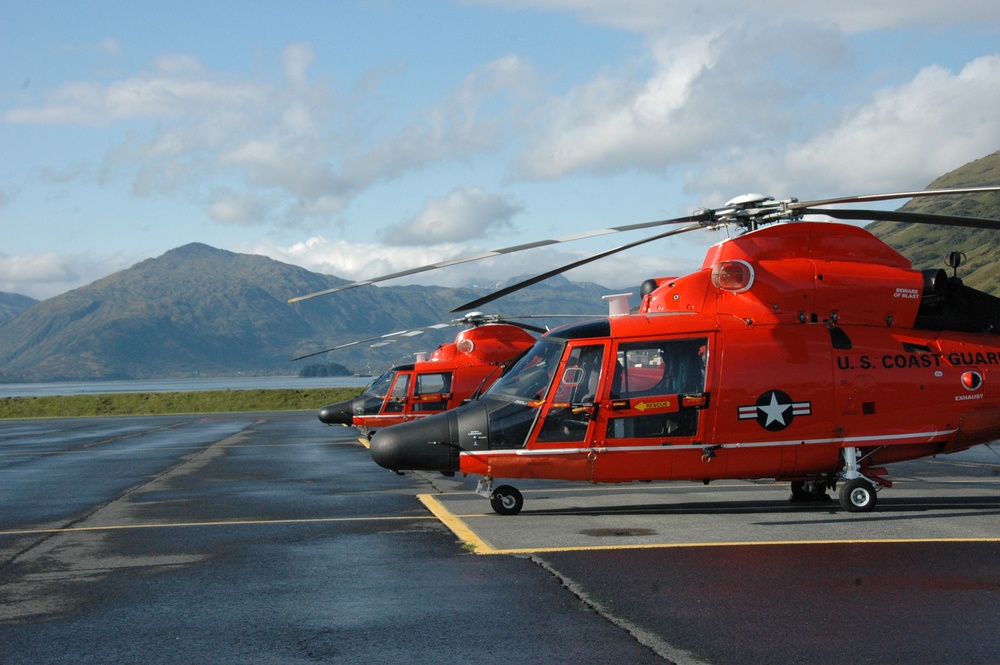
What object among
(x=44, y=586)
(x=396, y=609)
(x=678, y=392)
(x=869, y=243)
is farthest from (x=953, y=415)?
(x=44, y=586)

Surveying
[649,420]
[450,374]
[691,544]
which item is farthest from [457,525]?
[450,374]

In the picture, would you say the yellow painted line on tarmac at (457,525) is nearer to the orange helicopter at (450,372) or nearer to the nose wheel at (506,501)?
the nose wheel at (506,501)

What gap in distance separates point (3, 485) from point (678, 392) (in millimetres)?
13088

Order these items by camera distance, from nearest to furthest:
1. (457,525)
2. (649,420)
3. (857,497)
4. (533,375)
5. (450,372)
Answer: (457,525), (857,497), (649,420), (533,375), (450,372)

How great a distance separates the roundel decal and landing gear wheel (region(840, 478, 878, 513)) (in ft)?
3.29

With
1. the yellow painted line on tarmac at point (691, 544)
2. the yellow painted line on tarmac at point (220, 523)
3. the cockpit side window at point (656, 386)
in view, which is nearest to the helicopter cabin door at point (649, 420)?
the cockpit side window at point (656, 386)

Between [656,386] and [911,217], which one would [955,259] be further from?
[656,386]

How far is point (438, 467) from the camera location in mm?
12695

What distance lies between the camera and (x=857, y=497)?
11.9 metres

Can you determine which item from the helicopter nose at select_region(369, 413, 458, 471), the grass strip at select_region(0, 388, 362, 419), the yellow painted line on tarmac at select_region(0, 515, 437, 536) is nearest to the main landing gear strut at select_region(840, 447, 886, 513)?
the helicopter nose at select_region(369, 413, 458, 471)

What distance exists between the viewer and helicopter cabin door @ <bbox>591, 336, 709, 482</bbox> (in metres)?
12.0

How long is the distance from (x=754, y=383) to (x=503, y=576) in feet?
16.6

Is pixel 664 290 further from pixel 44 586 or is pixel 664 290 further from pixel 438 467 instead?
pixel 44 586

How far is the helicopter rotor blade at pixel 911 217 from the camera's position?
10.6m
